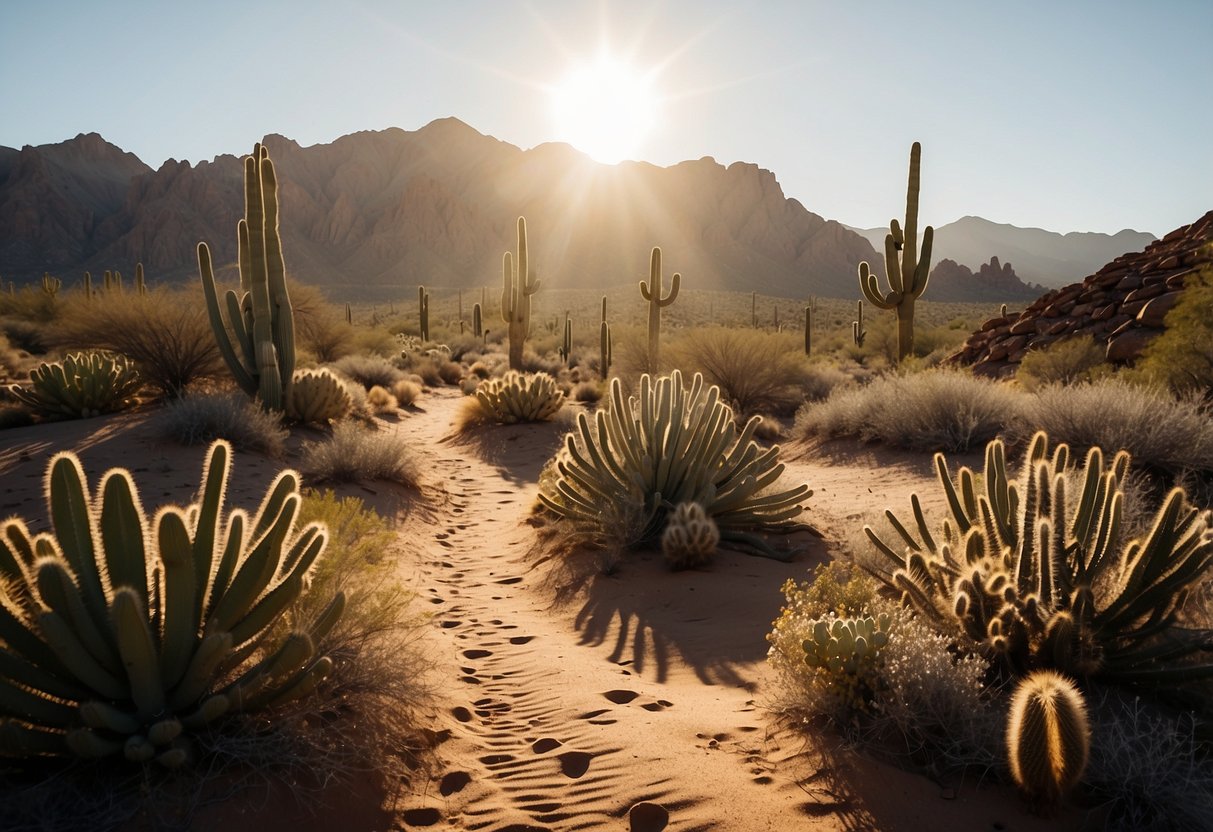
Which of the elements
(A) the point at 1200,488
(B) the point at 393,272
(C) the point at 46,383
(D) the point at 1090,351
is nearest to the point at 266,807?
(A) the point at 1200,488

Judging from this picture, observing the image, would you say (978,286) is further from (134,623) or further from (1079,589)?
(134,623)

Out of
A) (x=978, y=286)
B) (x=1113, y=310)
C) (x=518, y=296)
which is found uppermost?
(x=978, y=286)

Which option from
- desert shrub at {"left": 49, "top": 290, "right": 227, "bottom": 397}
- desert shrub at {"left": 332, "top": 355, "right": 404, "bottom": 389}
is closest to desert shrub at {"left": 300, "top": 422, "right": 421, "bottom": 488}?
desert shrub at {"left": 49, "top": 290, "right": 227, "bottom": 397}

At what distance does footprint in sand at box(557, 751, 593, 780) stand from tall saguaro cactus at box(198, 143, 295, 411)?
1069 centimetres

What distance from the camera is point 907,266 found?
16.4 meters

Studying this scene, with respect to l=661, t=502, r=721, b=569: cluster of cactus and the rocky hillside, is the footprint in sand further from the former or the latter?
the rocky hillside

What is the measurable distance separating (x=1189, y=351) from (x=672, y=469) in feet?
26.3

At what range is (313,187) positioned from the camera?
101688 mm

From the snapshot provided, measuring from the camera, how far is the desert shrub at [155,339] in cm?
1429

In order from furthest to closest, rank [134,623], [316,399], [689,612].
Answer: [316,399] → [689,612] → [134,623]

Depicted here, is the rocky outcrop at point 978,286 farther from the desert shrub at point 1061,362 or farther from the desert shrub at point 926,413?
the desert shrub at point 926,413

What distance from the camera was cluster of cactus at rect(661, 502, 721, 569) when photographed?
6.58m

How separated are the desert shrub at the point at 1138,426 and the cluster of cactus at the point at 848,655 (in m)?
5.19

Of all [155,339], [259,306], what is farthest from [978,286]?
[155,339]
